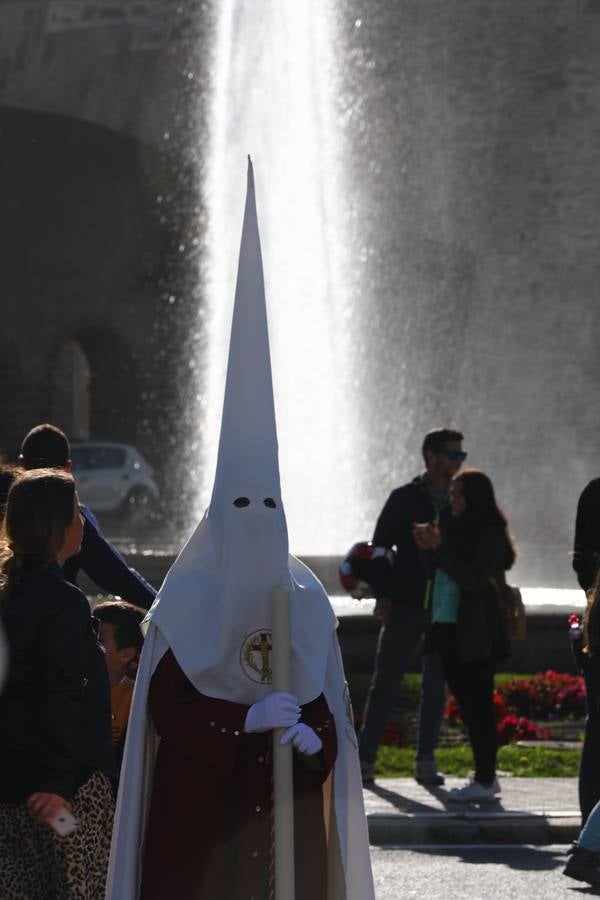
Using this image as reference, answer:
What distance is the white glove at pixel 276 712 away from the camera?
3.59 meters

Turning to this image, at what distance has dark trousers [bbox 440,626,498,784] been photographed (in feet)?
26.1

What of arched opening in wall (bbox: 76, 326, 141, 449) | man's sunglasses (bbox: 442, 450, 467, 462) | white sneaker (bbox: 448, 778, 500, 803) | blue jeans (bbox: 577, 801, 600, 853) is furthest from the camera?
arched opening in wall (bbox: 76, 326, 141, 449)

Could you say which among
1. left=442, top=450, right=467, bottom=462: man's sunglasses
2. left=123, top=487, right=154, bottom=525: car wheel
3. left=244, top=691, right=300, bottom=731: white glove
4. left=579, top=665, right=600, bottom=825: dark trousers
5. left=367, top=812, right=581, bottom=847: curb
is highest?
left=123, top=487, right=154, bottom=525: car wheel

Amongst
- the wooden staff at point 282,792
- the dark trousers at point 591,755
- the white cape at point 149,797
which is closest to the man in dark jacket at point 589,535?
the dark trousers at point 591,755

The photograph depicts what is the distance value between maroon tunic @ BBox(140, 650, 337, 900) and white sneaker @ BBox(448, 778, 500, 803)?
13.6 ft

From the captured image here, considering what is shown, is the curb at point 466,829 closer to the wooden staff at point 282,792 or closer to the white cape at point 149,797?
the white cape at point 149,797

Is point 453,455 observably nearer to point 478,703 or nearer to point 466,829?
point 478,703

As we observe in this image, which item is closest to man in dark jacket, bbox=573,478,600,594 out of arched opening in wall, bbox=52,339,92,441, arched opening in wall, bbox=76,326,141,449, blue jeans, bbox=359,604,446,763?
blue jeans, bbox=359,604,446,763

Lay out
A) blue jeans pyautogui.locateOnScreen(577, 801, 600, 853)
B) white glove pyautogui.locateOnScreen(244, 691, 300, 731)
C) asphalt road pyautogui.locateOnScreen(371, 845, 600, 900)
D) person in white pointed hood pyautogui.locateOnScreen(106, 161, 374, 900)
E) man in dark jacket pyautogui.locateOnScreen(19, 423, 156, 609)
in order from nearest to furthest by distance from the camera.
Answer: white glove pyautogui.locateOnScreen(244, 691, 300, 731)
person in white pointed hood pyautogui.locateOnScreen(106, 161, 374, 900)
man in dark jacket pyautogui.locateOnScreen(19, 423, 156, 609)
blue jeans pyautogui.locateOnScreen(577, 801, 600, 853)
asphalt road pyautogui.locateOnScreen(371, 845, 600, 900)

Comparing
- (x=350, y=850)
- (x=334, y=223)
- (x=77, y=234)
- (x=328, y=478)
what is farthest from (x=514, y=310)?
(x=350, y=850)

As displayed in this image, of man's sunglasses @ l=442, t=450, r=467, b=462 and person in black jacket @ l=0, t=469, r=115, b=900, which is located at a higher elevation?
man's sunglasses @ l=442, t=450, r=467, b=462

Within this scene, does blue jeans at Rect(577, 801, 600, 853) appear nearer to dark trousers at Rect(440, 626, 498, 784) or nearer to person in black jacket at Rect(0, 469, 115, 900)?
dark trousers at Rect(440, 626, 498, 784)

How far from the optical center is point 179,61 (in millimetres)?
32250

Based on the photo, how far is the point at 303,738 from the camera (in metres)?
3.65
